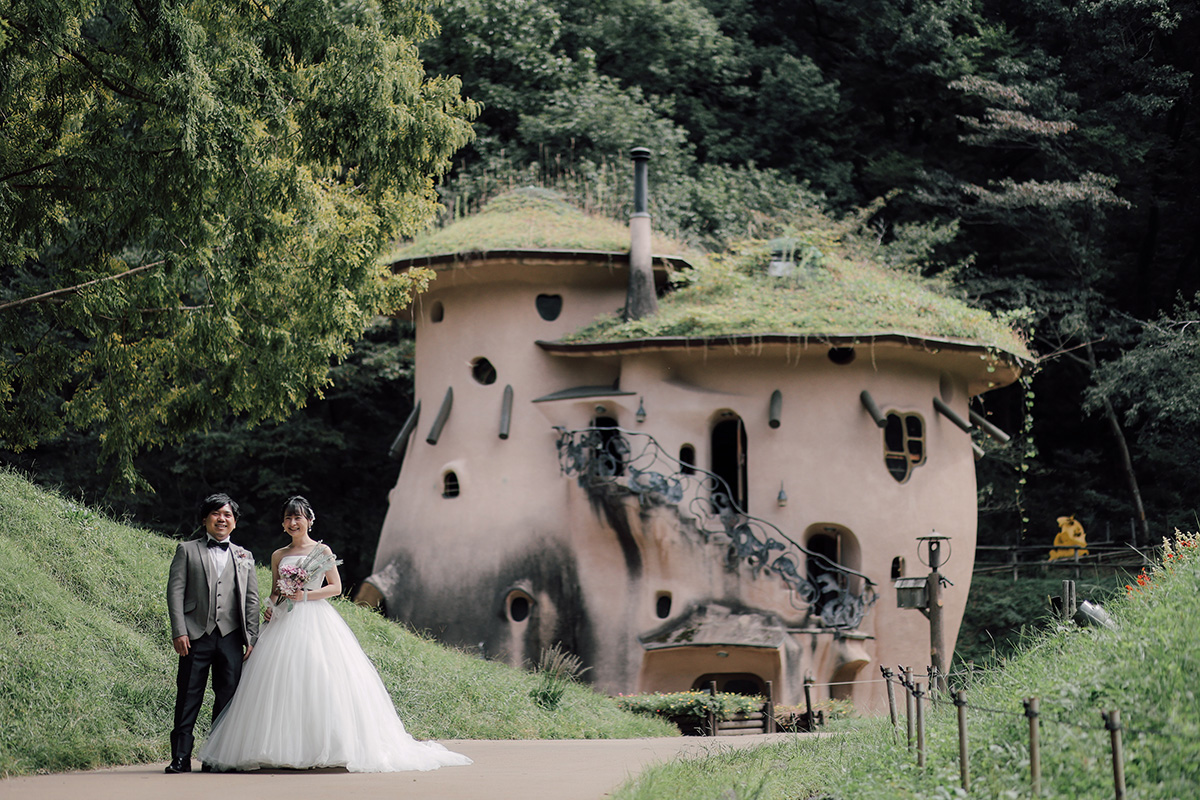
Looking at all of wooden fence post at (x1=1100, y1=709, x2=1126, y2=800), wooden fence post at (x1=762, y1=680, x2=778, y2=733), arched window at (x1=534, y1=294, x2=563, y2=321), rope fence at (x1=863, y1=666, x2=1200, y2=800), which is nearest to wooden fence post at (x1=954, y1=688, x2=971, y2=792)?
rope fence at (x1=863, y1=666, x2=1200, y2=800)

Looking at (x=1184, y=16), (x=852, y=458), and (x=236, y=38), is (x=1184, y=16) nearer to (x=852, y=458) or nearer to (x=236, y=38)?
(x=852, y=458)

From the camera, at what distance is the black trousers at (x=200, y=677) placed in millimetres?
8805

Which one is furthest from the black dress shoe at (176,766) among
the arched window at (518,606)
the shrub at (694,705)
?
the arched window at (518,606)

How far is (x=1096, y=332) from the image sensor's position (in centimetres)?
3269

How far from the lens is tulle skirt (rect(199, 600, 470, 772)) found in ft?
28.9

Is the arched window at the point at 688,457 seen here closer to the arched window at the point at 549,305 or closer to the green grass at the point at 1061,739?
the arched window at the point at 549,305

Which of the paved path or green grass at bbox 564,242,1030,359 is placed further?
green grass at bbox 564,242,1030,359

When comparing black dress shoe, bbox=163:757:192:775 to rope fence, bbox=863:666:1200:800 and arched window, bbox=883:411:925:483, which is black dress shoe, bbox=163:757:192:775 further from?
arched window, bbox=883:411:925:483

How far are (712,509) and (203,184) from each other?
40.9 feet

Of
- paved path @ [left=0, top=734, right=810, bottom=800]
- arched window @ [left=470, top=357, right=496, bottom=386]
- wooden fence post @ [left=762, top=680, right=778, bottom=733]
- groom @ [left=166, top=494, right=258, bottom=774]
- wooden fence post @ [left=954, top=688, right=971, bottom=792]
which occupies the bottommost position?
wooden fence post @ [left=762, top=680, right=778, bottom=733]

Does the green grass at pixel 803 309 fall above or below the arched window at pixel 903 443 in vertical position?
above

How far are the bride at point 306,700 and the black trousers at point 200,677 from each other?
0.51ft

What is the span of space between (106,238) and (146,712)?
4236mm

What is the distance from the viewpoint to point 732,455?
76.7ft
